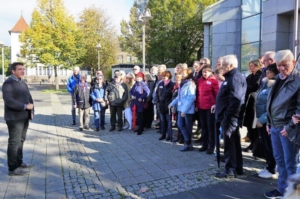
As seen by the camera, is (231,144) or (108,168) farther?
(108,168)

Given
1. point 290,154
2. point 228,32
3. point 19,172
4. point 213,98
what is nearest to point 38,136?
point 19,172

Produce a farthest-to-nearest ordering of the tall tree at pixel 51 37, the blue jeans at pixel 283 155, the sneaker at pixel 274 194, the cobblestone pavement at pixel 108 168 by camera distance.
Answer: the tall tree at pixel 51 37, the cobblestone pavement at pixel 108 168, the sneaker at pixel 274 194, the blue jeans at pixel 283 155

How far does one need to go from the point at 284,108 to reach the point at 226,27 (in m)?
16.2

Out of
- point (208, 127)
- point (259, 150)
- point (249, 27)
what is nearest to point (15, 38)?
point (249, 27)

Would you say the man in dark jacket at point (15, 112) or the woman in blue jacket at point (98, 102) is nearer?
the man in dark jacket at point (15, 112)

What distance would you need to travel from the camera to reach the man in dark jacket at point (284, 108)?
341 cm

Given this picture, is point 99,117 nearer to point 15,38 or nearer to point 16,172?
point 16,172

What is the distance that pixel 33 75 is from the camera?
6525 cm

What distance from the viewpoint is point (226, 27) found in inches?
733

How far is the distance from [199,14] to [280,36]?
68.7ft

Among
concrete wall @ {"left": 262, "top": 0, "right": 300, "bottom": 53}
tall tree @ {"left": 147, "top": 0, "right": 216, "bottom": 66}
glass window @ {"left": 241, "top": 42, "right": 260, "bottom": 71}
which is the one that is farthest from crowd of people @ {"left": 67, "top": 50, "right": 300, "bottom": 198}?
tall tree @ {"left": 147, "top": 0, "right": 216, "bottom": 66}

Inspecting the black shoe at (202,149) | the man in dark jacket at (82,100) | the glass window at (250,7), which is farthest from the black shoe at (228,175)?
the glass window at (250,7)

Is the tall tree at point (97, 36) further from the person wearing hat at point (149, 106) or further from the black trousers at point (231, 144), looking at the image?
the black trousers at point (231, 144)

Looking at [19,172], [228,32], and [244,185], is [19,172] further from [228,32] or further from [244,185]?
[228,32]
